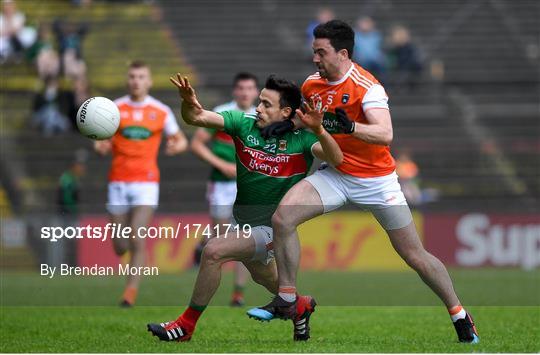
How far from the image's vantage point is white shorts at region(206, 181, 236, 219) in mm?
12773

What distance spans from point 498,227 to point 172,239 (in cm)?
548

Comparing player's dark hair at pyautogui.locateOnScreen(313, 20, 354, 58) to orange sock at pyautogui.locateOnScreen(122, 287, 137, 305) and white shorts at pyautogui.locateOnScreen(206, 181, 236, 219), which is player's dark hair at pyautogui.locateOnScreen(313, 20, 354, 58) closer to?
orange sock at pyautogui.locateOnScreen(122, 287, 137, 305)

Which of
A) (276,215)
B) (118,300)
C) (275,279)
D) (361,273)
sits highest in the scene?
(276,215)

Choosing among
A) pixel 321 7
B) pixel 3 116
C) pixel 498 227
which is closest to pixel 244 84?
pixel 498 227

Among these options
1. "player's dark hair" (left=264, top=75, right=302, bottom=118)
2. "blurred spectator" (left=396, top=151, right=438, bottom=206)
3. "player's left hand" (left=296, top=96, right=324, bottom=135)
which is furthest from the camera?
"blurred spectator" (left=396, top=151, right=438, bottom=206)

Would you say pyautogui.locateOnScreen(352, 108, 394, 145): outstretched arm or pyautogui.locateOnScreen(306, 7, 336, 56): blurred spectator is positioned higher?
pyautogui.locateOnScreen(352, 108, 394, 145): outstretched arm

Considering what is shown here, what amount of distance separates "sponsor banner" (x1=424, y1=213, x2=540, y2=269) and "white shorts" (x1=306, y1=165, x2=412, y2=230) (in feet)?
34.2

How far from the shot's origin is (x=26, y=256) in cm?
1794

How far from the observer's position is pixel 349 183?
8.34 meters

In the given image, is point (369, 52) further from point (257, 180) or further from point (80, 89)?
point (257, 180)

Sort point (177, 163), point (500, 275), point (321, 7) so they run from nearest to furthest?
point (500, 275), point (177, 163), point (321, 7)

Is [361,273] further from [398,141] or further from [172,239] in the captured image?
[398,141]

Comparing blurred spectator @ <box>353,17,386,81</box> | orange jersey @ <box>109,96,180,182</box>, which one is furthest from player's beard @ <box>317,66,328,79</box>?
blurred spectator @ <box>353,17,386,81</box>

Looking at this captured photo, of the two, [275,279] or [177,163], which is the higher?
[275,279]
